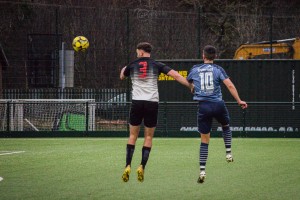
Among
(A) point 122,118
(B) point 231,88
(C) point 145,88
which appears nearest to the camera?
(C) point 145,88

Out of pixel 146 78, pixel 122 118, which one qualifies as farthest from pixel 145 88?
pixel 122 118

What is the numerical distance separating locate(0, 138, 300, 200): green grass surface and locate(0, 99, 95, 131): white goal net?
514cm

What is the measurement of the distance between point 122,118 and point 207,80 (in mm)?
14477

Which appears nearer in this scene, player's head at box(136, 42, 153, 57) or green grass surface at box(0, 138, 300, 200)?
green grass surface at box(0, 138, 300, 200)

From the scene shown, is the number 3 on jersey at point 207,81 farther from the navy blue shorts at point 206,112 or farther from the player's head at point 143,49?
the player's head at point 143,49

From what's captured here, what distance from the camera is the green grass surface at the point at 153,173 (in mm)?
10859

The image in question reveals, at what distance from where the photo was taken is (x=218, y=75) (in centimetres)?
1237

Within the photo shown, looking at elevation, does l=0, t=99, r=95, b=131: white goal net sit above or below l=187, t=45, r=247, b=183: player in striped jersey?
below

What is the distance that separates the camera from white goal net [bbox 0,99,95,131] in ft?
86.2

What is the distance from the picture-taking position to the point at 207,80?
12.4m

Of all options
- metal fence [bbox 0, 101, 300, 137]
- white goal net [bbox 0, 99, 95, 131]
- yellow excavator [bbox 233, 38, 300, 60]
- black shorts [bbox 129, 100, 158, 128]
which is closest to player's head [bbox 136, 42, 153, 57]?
black shorts [bbox 129, 100, 158, 128]

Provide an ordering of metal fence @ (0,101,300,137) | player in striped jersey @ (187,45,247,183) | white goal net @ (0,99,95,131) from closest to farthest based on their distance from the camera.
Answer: player in striped jersey @ (187,45,247,183), metal fence @ (0,101,300,137), white goal net @ (0,99,95,131)

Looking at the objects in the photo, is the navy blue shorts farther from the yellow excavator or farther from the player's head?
the yellow excavator

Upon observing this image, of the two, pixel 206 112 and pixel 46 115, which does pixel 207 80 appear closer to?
pixel 206 112
